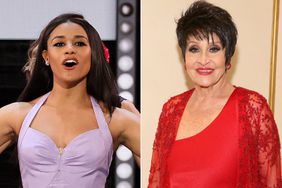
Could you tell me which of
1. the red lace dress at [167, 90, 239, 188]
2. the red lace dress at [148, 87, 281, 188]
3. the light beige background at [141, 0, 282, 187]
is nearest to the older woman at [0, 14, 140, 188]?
the light beige background at [141, 0, 282, 187]

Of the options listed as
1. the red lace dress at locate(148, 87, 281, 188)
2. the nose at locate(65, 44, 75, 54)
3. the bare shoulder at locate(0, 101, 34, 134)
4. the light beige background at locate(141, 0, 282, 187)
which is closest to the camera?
the red lace dress at locate(148, 87, 281, 188)

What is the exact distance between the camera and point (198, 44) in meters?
1.04

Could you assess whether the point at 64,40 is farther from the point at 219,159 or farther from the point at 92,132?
the point at 219,159

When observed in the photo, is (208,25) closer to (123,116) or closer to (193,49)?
(193,49)

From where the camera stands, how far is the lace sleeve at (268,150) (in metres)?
1.01

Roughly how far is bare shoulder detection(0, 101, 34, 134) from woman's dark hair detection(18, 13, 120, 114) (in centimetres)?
3

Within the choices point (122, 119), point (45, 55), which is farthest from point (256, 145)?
point (45, 55)

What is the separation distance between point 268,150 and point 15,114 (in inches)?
41.3

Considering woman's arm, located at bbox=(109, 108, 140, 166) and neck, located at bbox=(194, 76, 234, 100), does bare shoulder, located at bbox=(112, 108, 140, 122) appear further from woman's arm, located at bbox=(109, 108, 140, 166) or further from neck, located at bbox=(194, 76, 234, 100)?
neck, located at bbox=(194, 76, 234, 100)

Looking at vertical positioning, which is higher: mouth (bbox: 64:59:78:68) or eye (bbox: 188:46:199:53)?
eye (bbox: 188:46:199:53)

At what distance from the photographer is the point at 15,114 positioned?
1.72 m

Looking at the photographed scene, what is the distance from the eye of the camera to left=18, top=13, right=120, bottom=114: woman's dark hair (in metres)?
1.64

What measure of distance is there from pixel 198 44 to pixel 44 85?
2.80 feet

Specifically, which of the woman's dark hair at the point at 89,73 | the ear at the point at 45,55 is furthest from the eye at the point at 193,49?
the ear at the point at 45,55
